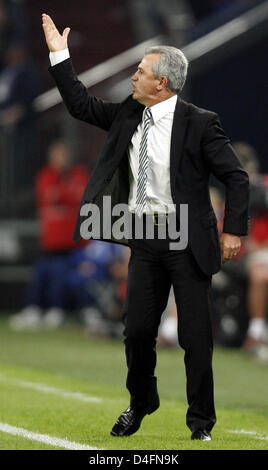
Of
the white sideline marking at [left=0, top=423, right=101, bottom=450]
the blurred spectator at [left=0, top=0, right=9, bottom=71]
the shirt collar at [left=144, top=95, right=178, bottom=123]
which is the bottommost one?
the white sideline marking at [left=0, top=423, right=101, bottom=450]

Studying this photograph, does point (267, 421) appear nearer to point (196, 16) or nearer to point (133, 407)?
point (133, 407)

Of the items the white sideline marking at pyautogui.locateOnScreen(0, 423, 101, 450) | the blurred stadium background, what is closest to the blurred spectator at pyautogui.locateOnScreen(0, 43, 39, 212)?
the blurred stadium background

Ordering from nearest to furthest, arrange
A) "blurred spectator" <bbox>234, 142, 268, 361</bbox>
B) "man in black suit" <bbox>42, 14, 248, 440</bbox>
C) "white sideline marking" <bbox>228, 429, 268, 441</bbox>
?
"man in black suit" <bbox>42, 14, 248, 440</bbox> → "white sideline marking" <bbox>228, 429, 268, 441</bbox> → "blurred spectator" <bbox>234, 142, 268, 361</bbox>

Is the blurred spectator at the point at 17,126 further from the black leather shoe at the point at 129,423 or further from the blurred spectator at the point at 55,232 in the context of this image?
the black leather shoe at the point at 129,423

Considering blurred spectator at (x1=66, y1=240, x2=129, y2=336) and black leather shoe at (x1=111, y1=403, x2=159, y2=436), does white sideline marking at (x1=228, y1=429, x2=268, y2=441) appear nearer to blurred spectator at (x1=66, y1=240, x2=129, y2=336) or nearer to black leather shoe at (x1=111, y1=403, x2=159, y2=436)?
black leather shoe at (x1=111, y1=403, x2=159, y2=436)

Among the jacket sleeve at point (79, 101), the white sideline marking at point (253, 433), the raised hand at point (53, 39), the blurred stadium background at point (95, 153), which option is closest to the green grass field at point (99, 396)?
the white sideline marking at point (253, 433)

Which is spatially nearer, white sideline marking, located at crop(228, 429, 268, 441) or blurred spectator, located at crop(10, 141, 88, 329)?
white sideline marking, located at crop(228, 429, 268, 441)

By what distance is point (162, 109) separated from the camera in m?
6.93

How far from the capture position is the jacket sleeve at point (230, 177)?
6.73m

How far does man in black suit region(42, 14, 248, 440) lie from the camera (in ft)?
22.3

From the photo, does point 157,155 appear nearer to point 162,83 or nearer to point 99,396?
point 162,83

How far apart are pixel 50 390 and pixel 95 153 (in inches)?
299

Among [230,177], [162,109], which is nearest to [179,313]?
[230,177]

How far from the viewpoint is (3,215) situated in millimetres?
17234
